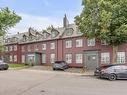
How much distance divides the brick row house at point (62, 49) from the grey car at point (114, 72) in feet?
48.1

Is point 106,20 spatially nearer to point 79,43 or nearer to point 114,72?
point 114,72

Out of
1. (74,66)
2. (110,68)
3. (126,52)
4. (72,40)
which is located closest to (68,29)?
(72,40)

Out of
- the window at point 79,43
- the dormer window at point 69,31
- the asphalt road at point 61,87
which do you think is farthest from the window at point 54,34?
the asphalt road at point 61,87

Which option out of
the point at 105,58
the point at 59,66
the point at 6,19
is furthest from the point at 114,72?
the point at 6,19

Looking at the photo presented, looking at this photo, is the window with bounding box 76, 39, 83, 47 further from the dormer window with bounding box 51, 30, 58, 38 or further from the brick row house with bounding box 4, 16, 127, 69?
the dormer window with bounding box 51, 30, 58, 38

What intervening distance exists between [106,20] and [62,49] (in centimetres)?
1844

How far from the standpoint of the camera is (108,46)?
1767 inches

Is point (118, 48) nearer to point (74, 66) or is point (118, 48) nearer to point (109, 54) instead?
point (109, 54)

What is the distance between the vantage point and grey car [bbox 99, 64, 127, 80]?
28.0m

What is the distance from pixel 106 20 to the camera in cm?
3659

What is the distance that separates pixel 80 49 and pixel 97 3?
1282 centimetres

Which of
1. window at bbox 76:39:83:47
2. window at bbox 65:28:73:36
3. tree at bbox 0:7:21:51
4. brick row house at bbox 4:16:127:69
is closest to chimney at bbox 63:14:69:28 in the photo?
brick row house at bbox 4:16:127:69

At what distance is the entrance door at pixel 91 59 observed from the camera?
46.8 m

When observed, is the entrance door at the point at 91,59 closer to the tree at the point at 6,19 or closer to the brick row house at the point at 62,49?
the brick row house at the point at 62,49
